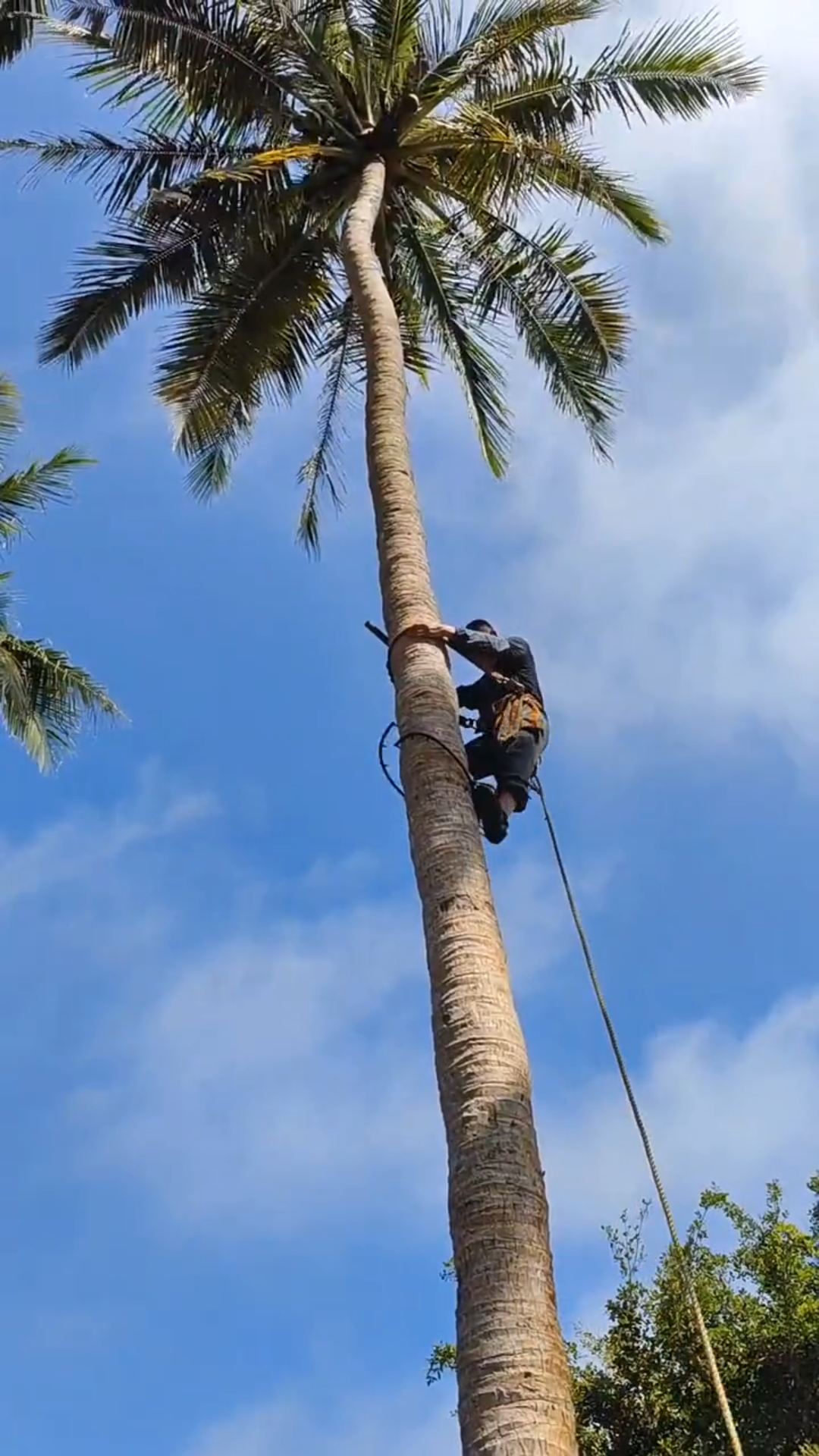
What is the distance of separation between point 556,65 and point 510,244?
1.35 m

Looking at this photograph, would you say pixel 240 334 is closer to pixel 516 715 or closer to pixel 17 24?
pixel 17 24

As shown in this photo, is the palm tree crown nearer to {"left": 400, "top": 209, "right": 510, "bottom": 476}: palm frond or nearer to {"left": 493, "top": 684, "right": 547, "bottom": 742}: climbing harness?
{"left": 400, "top": 209, "right": 510, "bottom": 476}: palm frond

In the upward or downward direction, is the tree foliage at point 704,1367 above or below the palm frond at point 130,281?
below

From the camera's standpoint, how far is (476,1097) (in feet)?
14.9

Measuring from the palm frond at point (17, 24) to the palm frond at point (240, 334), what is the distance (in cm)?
232

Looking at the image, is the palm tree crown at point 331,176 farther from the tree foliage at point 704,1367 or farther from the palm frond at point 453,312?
the tree foliage at point 704,1367

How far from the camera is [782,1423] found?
12.0m

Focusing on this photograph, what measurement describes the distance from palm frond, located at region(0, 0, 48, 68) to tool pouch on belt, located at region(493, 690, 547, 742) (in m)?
7.12

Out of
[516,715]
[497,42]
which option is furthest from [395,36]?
[516,715]

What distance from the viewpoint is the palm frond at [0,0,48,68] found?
10.9 m

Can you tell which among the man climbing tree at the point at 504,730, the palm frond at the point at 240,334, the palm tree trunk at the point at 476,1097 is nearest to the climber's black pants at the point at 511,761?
the man climbing tree at the point at 504,730

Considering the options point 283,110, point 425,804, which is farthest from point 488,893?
point 283,110

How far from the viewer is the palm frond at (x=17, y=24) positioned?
1089cm

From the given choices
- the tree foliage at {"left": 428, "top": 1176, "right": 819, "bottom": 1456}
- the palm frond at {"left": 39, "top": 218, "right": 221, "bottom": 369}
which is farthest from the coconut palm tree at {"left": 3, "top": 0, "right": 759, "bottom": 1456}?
the tree foliage at {"left": 428, "top": 1176, "right": 819, "bottom": 1456}
